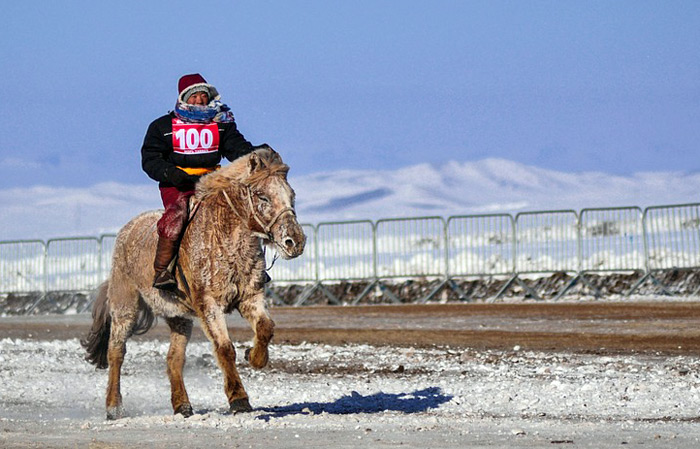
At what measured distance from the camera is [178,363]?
1252cm

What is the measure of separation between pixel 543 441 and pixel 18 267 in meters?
29.7

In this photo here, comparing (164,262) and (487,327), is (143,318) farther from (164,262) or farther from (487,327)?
(487,327)

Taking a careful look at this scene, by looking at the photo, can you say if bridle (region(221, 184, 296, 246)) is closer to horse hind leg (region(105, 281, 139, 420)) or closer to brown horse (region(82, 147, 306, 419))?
brown horse (region(82, 147, 306, 419))

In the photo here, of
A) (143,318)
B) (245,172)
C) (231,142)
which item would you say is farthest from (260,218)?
(143,318)

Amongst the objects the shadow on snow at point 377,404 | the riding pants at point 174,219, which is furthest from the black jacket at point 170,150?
the shadow on snow at point 377,404

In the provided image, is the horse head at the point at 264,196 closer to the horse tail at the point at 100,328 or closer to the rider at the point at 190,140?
the rider at the point at 190,140

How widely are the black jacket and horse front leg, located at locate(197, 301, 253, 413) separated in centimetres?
182

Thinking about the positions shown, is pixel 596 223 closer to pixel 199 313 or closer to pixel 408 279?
pixel 408 279

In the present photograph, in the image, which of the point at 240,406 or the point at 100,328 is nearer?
the point at 240,406

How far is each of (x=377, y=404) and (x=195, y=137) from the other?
147 inches

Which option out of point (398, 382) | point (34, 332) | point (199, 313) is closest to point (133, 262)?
point (199, 313)

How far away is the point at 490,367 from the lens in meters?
16.1

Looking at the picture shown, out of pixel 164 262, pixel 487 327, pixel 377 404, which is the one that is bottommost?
pixel 377 404

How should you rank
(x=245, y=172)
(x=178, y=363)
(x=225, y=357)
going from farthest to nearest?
(x=178, y=363) → (x=245, y=172) → (x=225, y=357)
